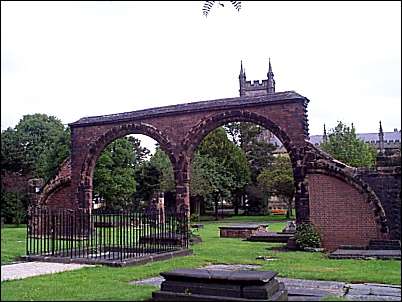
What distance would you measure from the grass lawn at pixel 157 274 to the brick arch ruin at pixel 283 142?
159 centimetres

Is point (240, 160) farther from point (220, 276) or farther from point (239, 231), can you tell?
point (220, 276)

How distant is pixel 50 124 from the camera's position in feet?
142

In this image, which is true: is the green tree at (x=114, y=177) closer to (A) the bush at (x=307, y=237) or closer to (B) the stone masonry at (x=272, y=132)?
(B) the stone masonry at (x=272, y=132)

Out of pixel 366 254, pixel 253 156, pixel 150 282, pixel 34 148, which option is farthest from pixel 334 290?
pixel 253 156

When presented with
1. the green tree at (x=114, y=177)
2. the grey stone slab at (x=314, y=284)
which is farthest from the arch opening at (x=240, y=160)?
the grey stone slab at (x=314, y=284)

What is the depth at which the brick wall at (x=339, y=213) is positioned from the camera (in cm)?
1427

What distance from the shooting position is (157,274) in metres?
9.80

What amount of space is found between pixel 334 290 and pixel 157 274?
3.47m

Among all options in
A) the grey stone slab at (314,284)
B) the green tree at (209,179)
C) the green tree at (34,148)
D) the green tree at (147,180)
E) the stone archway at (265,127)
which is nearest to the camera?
the grey stone slab at (314,284)

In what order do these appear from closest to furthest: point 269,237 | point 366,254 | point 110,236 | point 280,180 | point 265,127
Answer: point 366,254 < point 110,236 < point 265,127 < point 269,237 < point 280,180

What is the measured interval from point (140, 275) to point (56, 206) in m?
11.5

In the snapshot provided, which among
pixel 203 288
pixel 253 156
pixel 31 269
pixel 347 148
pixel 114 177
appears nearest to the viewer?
pixel 203 288

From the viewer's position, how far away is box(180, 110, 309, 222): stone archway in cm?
1520

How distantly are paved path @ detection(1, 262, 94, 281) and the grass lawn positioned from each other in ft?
1.65
